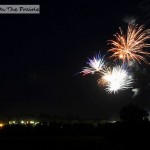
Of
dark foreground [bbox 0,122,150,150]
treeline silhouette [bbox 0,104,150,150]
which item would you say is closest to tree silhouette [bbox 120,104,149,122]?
treeline silhouette [bbox 0,104,150,150]

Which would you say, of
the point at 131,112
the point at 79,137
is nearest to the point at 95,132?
the point at 79,137

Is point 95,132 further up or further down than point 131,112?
further down

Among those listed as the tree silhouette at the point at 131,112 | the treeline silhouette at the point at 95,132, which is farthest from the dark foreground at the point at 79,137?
the tree silhouette at the point at 131,112

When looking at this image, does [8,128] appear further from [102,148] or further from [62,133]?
[102,148]

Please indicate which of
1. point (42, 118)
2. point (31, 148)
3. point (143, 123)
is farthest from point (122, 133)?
point (42, 118)

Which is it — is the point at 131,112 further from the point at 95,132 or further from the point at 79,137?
the point at 79,137

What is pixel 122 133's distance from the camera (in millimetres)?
38031

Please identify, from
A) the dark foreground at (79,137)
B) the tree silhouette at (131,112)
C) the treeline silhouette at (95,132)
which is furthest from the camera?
the tree silhouette at (131,112)

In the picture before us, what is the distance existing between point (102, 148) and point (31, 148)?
6.53m

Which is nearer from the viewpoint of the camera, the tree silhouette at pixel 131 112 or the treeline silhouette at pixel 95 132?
the treeline silhouette at pixel 95 132

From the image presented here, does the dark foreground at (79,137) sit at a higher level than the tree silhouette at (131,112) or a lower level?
lower

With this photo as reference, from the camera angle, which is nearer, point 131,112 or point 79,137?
point 79,137

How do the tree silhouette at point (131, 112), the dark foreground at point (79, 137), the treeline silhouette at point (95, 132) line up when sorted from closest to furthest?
A: the dark foreground at point (79, 137) < the treeline silhouette at point (95, 132) < the tree silhouette at point (131, 112)

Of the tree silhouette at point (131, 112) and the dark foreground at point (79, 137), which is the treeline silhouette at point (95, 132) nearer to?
the dark foreground at point (79, 137)
